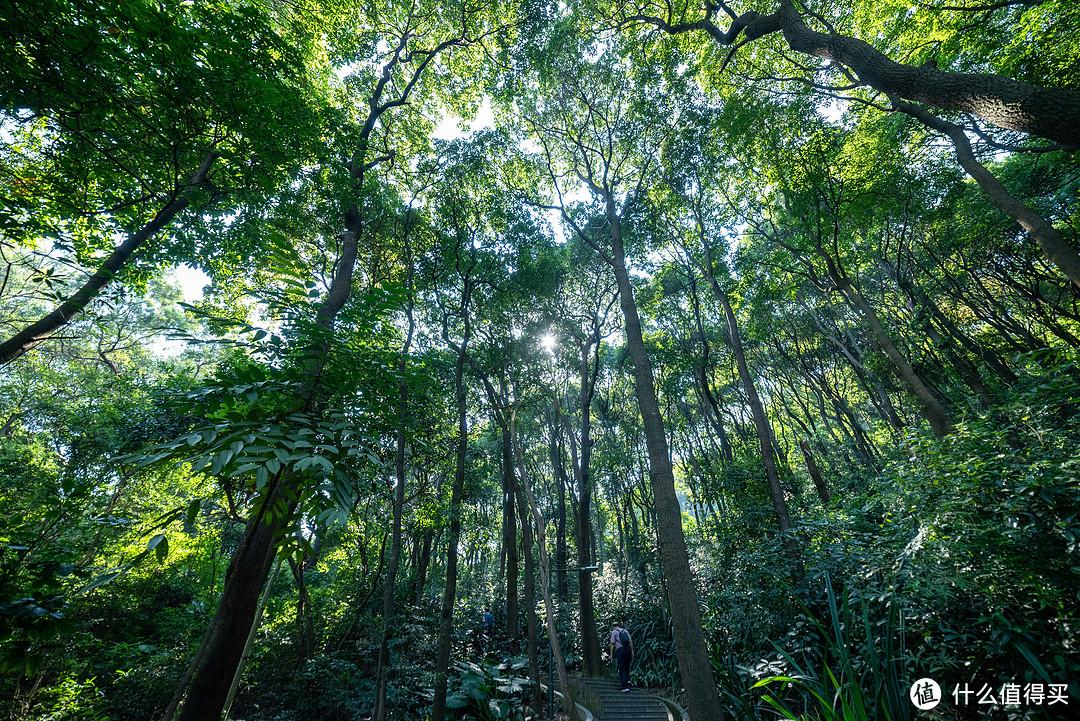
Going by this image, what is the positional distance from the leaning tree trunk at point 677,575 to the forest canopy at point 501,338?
0.05m

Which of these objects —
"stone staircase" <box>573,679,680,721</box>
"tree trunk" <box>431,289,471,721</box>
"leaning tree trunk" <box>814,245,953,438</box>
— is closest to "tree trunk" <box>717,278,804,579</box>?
"leaning tree trunk" <box>814,245,953,438</box>

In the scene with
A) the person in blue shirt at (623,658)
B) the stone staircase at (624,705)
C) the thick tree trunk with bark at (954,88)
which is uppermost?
the thick tree trunk with bark at (954,88)

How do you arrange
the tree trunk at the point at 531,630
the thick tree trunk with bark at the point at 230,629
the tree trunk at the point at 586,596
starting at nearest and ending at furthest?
the thick tree trunk with bark at the point at 230,629
the tree trunk at the point at 531,630
the tree trunk at the point at 586,596

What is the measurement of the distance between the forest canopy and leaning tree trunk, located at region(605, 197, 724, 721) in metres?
0.05

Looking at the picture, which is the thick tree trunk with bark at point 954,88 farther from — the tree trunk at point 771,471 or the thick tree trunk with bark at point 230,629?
the thick tree trunk with bark at point 230,629

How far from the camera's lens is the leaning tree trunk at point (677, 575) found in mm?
4324

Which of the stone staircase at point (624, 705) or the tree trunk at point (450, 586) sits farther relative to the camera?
the stone staircase at point (624, 705)

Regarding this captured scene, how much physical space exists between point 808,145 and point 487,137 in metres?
9.12

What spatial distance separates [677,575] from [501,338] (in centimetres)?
853

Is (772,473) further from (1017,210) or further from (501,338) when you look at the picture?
(501,338)

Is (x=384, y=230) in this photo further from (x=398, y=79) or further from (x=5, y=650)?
(x=5, y=650)

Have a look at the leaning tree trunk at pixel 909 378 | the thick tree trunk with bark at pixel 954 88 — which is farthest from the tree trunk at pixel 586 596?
the thick tree trunk with bark at pixel 954 88

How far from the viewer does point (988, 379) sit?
48.0 feet

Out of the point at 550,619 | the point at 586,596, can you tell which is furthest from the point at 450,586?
the point at 586,596
